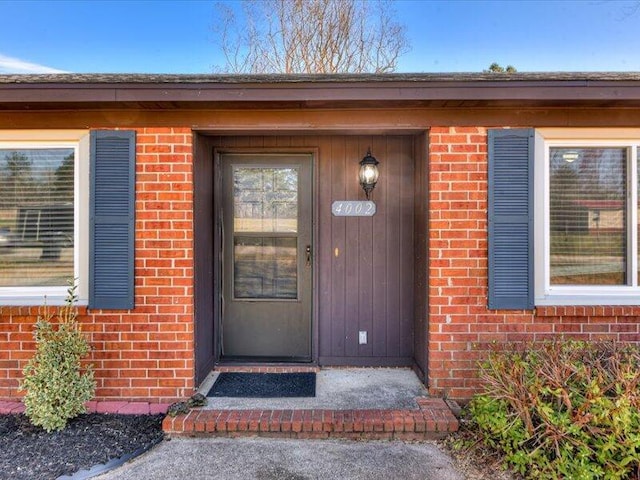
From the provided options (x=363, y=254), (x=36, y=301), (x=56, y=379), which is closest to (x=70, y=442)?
(x=56, y=379)

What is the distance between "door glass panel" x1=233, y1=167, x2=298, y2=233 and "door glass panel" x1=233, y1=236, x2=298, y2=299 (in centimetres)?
16

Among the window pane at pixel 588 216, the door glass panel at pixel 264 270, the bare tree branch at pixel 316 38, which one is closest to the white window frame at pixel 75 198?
the door glass panel at pixel 264 270

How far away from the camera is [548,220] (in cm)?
333

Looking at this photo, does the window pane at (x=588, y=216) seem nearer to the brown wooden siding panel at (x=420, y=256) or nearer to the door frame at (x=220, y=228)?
the brown wooden siding panel at (x=420, y=256)

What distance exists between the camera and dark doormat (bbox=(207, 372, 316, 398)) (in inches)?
131

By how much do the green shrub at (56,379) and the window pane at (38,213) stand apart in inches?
19.8

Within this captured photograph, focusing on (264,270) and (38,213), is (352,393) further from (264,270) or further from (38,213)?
(38,213)

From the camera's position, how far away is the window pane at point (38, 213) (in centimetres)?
334

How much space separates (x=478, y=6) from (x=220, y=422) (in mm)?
10590

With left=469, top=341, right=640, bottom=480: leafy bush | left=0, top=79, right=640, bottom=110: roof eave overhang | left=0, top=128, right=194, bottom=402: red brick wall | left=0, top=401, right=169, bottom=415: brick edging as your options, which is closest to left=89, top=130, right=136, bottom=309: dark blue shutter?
left=0, top=128, right=194, bottom=402: red brick wall

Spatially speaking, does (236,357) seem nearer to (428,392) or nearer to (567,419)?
(428,392)

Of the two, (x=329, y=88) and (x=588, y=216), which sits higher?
(x=329, y=88)

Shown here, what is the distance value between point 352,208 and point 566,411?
2.35m

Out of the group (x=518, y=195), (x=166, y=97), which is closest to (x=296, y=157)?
(x=166, y=97)
